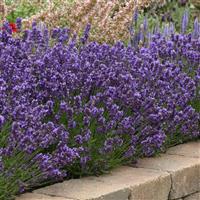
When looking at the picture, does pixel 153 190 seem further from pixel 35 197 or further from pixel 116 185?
pixel 35 197

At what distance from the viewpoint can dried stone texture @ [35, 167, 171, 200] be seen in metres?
3.49

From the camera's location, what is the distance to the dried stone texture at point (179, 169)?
4082 mm

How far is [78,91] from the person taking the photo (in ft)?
13.6

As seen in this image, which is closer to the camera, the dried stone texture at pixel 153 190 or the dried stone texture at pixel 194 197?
the dried stone texture at pixel 153 190

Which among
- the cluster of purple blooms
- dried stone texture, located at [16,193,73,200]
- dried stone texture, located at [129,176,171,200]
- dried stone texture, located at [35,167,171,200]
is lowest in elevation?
dried stone texture, located at [129,176,171,200]

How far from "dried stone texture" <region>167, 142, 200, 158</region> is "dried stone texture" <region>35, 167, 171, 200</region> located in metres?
0.48

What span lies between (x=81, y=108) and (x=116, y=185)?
18.2 inches

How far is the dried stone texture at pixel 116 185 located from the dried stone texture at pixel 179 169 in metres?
0.08

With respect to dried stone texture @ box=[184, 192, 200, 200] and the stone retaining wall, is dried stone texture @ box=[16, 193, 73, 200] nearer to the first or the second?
the stone retaining wall

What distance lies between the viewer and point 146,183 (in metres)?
3.79

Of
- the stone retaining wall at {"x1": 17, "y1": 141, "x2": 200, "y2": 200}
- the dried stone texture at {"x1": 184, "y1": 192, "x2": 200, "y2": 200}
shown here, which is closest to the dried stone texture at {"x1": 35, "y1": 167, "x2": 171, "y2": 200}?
the stone retaining wall at {"x1": 17, "y1": 141, "x2": 200, "y2": 200}

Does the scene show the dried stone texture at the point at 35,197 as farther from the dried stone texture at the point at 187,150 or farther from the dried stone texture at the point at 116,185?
the dried stone texture at the point at 187,150

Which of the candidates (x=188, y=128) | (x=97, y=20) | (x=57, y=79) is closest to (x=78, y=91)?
(x=57, y=79)

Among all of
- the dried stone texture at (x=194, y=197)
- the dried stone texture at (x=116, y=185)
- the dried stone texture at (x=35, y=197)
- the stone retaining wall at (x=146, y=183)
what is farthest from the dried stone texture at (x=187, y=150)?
the dried stone texture at (x=35, y=197)
